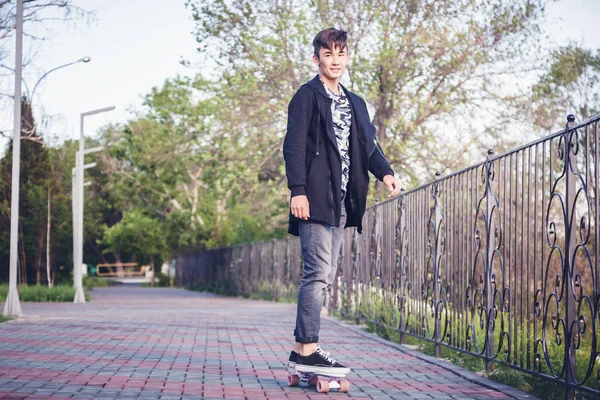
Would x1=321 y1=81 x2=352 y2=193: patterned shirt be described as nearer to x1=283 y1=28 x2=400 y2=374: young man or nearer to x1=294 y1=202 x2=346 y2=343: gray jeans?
x1=283 y1=28 x2=400 y2=374: young man

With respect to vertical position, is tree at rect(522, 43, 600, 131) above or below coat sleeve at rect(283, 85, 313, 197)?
above

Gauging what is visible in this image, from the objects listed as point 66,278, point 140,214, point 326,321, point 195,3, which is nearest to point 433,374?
point 326,321

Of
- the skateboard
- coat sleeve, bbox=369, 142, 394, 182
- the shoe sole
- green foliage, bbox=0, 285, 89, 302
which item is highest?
coat sleeve, bbox=369, 142, 394, 182

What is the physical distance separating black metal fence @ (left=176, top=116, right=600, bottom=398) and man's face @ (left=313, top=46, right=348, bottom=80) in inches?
50.1

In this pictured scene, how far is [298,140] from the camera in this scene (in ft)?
19.5

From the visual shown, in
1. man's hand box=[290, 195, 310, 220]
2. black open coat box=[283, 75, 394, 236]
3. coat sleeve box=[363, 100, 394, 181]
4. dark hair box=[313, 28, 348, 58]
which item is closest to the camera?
man's hand box=[290, 195, 310, 220]

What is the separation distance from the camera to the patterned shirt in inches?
241

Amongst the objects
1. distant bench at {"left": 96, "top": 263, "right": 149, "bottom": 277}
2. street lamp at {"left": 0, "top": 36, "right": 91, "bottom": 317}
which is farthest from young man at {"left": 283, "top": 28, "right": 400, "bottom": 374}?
distant bench at {"left": 96, "top": 263, "right": 149, "bottom": 277}

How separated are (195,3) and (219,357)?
17659 millimetres

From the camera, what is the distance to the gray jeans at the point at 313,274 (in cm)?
596

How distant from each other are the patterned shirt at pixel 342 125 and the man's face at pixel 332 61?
0.11 m

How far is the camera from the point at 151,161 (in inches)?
1205

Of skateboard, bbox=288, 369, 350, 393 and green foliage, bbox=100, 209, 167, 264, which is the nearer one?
skateboard, bbox=288, 369, 350, 393

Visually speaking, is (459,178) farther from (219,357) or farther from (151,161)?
(151,161)
